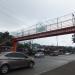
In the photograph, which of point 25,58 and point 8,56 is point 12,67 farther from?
point 25,58

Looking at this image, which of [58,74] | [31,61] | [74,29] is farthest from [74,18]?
[58,74]

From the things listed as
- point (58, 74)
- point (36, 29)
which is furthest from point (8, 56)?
point (36, 29)

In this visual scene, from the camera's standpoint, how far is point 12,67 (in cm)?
1417

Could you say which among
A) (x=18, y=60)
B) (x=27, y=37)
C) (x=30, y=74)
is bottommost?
(x=30, y=74)

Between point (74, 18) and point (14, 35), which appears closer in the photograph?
point (74, 18)

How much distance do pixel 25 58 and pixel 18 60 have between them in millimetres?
1204

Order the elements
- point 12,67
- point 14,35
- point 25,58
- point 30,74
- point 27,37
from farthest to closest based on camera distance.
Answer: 1. point 14,35
2. point 27,37
3. point 25,58
4. point 12,67
5. point 30,74

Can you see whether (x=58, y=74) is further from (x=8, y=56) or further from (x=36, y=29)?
(x=36, y=29)

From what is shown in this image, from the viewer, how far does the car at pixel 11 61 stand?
43.9 ft

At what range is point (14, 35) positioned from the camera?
135 feet

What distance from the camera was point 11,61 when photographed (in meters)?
14.1

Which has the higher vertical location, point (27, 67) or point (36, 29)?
point (36, 29)

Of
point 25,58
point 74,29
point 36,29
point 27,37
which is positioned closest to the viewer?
point 25,58

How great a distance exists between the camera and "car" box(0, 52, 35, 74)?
43.9 ft
